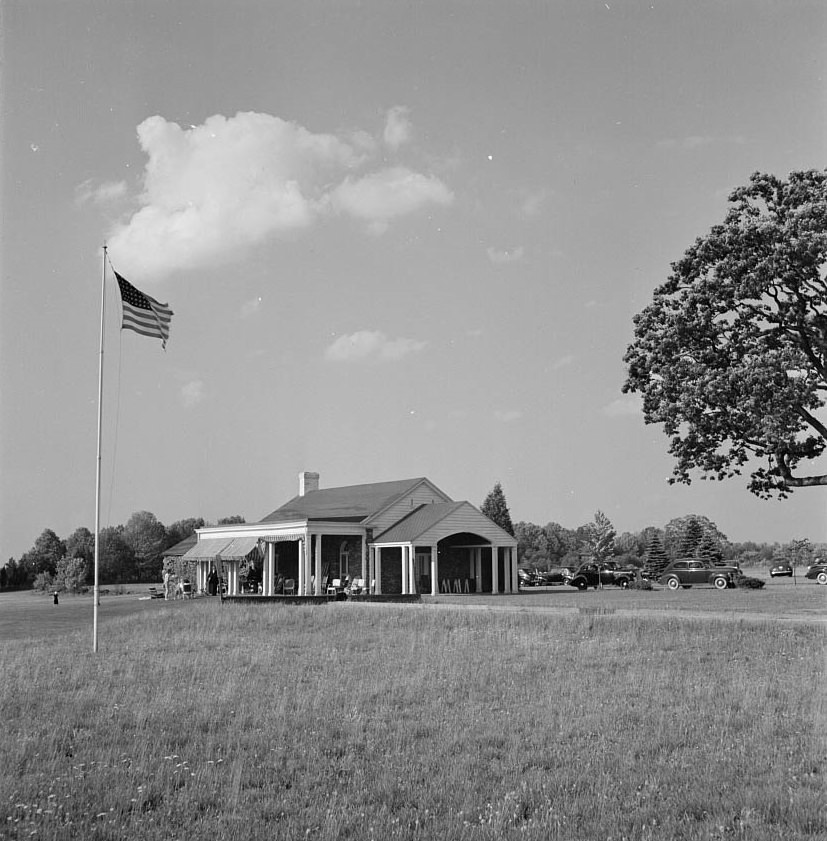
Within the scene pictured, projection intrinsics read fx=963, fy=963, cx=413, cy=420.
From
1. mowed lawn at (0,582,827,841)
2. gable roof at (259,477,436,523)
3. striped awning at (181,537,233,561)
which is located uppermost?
gable roof at (259,477,436,523)

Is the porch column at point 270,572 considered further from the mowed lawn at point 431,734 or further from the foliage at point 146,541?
the foliage at point 146,541

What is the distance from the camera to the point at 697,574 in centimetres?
4603

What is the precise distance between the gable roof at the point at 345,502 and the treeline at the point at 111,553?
1770cm

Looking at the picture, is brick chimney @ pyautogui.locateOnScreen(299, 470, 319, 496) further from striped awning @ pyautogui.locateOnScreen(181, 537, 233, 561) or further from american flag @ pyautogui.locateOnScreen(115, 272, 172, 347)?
american flag @ pyautogui.locateOnScreen(115, 272, 172, 347)

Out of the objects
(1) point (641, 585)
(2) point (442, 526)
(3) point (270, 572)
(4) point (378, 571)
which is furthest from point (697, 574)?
(3) point (270, 572)

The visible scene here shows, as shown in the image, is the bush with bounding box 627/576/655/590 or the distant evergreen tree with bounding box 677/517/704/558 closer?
the bush with bounding box 627/576/655/590

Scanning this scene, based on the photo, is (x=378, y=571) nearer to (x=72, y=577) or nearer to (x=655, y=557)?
(x=72, y=577)

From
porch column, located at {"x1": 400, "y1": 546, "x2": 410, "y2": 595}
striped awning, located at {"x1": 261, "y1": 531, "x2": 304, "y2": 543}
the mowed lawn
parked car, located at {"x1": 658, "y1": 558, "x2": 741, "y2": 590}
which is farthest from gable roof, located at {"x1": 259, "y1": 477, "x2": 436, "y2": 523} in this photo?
the mowed lawn

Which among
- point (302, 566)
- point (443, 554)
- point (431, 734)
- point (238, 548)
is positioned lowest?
point (431, 734)

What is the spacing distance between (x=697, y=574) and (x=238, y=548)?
865 inches

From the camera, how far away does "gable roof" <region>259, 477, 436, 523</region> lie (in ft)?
155

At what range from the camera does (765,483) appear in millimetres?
32781

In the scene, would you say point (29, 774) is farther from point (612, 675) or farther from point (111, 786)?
point (612, 675)

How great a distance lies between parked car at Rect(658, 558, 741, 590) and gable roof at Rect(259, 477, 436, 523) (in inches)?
510
